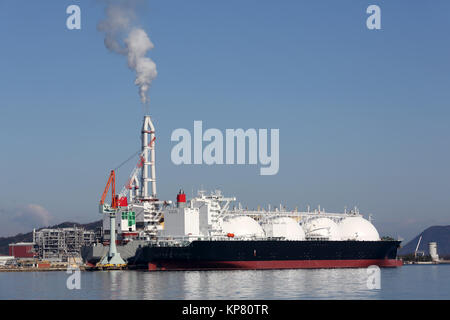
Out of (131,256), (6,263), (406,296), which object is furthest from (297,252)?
(6,263)

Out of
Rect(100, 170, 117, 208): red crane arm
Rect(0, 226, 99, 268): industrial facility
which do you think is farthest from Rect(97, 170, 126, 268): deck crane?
Rect(0, 226, 99, 268): industrial facility

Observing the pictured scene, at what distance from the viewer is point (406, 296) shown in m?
53.2

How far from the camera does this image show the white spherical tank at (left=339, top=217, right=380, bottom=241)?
107562 millimetres

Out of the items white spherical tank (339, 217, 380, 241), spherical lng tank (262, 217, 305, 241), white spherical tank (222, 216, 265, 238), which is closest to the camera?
white spherical tank (222, 216, 265, 238)

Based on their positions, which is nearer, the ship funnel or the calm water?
the calm water

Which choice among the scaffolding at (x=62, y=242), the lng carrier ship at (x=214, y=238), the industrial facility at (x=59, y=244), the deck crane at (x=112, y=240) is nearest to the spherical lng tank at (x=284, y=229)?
the lng carrier ship at (x=214, y=238)

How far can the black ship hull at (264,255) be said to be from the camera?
290ft

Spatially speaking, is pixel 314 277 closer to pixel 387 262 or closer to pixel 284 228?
pixel 284 228

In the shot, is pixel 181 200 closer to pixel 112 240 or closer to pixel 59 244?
pixel 112 240

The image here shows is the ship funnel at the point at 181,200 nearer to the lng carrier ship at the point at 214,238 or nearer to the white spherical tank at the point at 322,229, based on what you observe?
the lng carrier ship at the point at 214,238

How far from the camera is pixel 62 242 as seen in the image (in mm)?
142500

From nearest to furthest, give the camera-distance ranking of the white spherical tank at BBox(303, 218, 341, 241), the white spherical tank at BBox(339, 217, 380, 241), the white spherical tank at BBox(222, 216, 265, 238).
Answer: the white spherical tank at BBox(222, 216, 265, 238), the white spherical tank at BBox(303, 218, 341, 241), the white spherical tank at BBox(339, 217, 380, 241)

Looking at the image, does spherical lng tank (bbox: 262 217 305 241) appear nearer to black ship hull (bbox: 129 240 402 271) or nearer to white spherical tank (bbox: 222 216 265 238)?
white spherical tank (bbox: 222 216 265 238)

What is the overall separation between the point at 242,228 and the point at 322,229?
1458 cm
